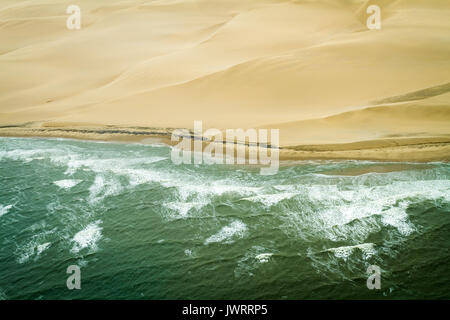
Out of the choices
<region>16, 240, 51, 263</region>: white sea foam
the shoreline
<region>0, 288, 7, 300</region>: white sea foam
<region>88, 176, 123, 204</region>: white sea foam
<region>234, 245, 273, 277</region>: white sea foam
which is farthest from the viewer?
the shoreline

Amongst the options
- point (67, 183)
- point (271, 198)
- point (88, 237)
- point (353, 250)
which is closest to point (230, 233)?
point (271, 198)

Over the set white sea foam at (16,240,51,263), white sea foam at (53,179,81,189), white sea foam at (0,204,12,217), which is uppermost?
white sea foam at (53,179,81,189)

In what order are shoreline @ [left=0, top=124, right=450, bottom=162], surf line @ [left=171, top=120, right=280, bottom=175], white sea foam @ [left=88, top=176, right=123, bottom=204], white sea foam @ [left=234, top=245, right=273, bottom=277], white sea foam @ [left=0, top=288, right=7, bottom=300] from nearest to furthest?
white sea foam @ [left=0, top=288, right=7, bottom=300] → white sea foam @ [left=234, top=245, right=273, bottom=277] → white sea foam @ [left=88, top=176, right=123, bottom=204] → shoreline @ [left=0, top=124, right=450, bottom=162] → surf line @ [left=171, top=120, right=280, bottom=175]

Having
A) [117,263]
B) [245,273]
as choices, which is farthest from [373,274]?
[117,263]

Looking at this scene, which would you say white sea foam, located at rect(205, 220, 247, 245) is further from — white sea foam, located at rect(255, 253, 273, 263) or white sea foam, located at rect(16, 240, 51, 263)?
white sea foam, located at rect(16, 240, 51, 263)

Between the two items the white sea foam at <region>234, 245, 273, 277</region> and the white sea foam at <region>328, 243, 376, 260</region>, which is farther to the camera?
the white sea foam at <region>328, 243, 376, 260</region>

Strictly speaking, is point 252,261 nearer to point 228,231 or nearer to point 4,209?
point 228,231

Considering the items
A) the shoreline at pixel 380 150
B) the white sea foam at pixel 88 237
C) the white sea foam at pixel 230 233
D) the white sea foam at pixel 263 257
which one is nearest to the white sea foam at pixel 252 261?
the white sea foam at pixel 263 257

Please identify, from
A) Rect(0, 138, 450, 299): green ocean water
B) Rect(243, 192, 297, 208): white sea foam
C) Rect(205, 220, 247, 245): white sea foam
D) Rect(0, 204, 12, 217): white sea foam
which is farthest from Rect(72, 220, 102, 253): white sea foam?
Rect(243, 192, 297, 208): white sea foam
